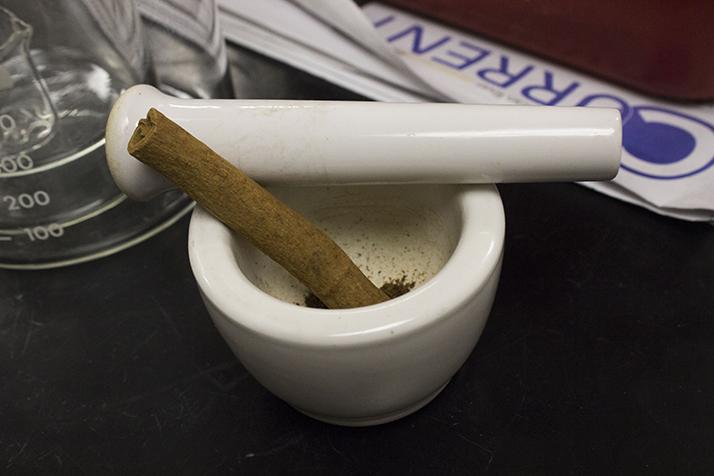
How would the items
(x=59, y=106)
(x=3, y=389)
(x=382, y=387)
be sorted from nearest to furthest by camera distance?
(x=382, y=387) → (x=3, y=389) → (x=59, y=106)

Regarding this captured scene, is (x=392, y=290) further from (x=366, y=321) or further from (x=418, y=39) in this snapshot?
(x=418, y=39)

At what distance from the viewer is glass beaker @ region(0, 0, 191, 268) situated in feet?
2.01

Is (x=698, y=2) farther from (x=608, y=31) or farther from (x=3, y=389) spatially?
(x=3, y=389)

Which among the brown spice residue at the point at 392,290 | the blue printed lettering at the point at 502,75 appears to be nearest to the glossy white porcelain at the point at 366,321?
the brown spice residue at the point at 392,290

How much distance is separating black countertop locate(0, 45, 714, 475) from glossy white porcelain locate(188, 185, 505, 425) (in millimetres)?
35

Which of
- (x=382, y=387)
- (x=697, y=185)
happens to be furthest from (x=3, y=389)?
(x=697, y=185)

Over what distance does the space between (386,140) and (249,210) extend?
90mm

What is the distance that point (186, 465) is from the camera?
1.63ft

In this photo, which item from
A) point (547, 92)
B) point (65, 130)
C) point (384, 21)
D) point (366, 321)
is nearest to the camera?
point (366, 321)

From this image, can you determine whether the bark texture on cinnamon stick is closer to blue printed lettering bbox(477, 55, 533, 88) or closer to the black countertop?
the black countertop

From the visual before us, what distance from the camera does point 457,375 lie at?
537mm

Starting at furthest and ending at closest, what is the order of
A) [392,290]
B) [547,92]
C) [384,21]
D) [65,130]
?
[384,21] → [547,92] → [65,130] → [392,290]

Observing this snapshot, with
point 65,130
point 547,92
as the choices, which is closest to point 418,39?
point 547,92

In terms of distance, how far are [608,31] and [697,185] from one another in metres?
0.17
